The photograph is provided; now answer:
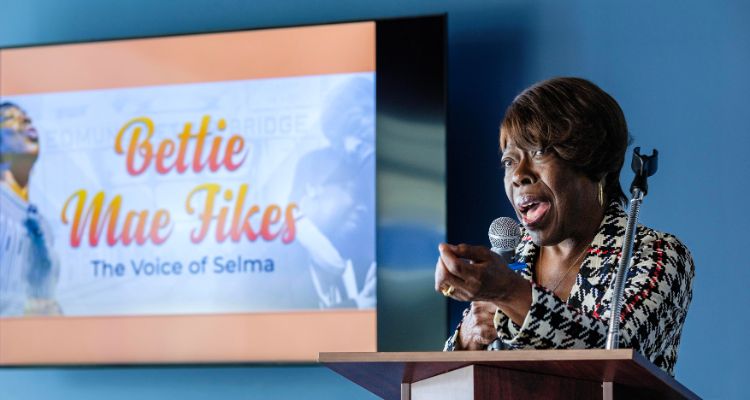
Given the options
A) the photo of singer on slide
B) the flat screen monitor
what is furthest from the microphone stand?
the photo of singer on slide

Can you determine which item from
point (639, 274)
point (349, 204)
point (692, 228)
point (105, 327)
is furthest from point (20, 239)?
point (639, 274)

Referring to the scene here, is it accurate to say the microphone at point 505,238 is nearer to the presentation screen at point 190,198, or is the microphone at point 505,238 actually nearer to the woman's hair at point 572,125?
the woman's hair at point 572,125

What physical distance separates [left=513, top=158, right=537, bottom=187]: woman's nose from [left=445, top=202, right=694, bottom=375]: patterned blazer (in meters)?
0.16

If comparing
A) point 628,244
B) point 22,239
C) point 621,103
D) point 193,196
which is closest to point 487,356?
point 628,244

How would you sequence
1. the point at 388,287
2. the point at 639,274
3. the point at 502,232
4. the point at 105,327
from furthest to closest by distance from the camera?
the point at 105,327
the point at 388,287
the point at 502,232
the point at 639,274

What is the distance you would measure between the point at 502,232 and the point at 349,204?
1.56 m

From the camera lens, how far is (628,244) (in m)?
1.61

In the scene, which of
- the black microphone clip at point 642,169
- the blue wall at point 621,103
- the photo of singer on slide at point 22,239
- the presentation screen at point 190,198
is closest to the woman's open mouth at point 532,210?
the black microphone clip at point 642,169

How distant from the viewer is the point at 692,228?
3160mm

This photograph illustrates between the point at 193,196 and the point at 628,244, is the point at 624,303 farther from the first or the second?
the point at 193,196

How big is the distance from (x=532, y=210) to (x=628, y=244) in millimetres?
301

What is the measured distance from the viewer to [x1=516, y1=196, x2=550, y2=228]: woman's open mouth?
1889 mm

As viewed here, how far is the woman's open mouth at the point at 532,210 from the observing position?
1.89m

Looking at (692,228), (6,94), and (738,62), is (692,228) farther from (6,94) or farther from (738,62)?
(6,94)
